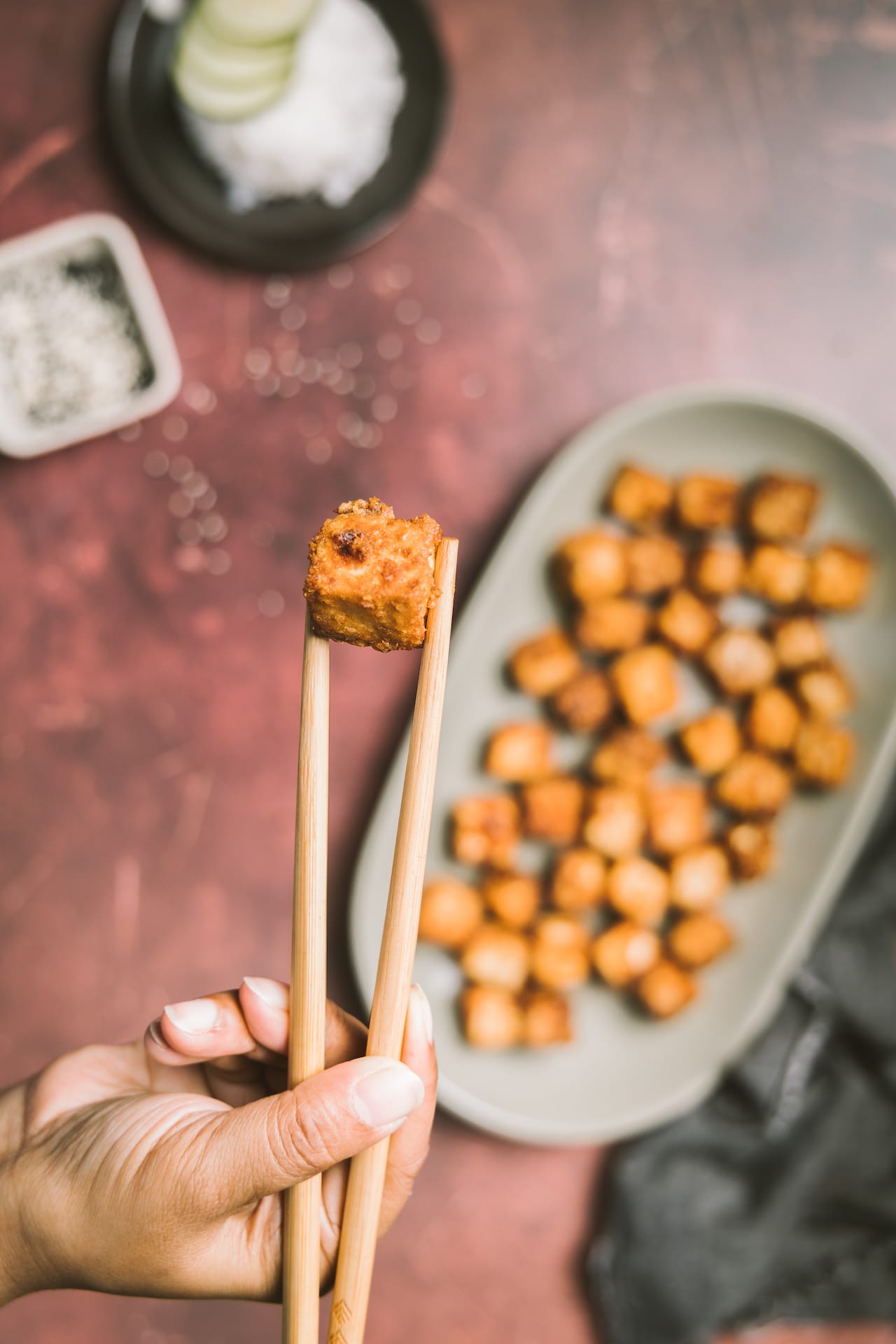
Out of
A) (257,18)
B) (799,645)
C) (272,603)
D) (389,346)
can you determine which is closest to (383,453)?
(389,346)

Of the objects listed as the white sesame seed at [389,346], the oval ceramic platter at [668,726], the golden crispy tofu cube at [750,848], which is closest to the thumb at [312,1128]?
the oval ceramic platter at [668,726]

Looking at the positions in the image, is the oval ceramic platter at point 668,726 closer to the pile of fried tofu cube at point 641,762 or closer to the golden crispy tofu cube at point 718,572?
the pile of fried tofu cube at point 641,762

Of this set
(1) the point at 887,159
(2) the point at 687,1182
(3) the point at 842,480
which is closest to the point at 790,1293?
(2) the point at 687,1182

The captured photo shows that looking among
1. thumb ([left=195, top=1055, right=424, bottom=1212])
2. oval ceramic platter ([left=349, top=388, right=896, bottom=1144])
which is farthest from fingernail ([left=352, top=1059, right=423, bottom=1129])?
oval ceramic platter ([left=349, top=388, right=896, bottom=1144])

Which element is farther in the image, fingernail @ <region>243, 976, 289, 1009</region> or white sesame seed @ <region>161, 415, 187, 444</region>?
white sesame seed @ <region>161, 415, 187, 444</region>

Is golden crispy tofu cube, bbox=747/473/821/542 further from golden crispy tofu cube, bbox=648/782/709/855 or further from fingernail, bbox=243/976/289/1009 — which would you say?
fingernail, bbox=243/976/289/1009

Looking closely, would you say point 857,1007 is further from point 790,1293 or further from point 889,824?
point 790,1293

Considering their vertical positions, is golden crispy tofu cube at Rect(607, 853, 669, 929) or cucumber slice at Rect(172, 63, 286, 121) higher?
cucumber slice at Rect(172, 63, 286, 121)

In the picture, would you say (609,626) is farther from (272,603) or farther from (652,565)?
(272,603)

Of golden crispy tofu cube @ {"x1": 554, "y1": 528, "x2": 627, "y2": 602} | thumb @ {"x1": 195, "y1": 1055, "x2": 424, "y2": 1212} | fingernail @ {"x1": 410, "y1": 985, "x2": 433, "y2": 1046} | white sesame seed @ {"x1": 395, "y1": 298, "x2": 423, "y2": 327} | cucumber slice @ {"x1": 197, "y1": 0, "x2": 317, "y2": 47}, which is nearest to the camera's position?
thumb @ {"x1": 195, "y1": 1055, "x2": 424, "y2": 1212}
